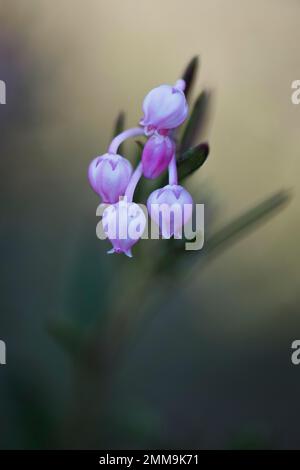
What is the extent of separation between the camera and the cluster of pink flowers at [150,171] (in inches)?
28.4

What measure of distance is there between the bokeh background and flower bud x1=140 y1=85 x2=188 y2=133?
Answer: 167mm

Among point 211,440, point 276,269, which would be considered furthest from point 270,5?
point 211,440

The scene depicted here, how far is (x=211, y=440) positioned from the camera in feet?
3.22

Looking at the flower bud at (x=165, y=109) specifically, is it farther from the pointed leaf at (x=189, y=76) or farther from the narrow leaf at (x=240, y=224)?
the narrow leaf at (x=240, y=224)

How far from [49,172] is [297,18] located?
463 millimetres

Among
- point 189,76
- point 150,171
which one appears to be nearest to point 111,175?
point 150,171

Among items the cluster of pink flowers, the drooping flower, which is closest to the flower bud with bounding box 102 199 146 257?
the cluster of pink flowers

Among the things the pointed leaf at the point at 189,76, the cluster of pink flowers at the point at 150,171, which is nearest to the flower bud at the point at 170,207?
the cluster of pink flowers at the point at 150,171

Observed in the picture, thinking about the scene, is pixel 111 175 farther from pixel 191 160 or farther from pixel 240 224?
pixel 240 224

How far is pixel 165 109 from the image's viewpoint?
28.5 inches

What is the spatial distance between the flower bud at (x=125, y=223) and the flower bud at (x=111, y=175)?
0.02 metres

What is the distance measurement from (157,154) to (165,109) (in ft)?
0.18
